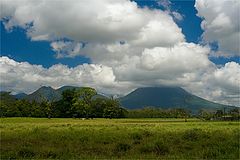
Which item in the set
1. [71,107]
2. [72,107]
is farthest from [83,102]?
[71,107]

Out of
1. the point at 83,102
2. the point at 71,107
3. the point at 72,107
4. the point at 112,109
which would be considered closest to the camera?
the point at 72,107

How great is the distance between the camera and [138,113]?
179125 millimetres

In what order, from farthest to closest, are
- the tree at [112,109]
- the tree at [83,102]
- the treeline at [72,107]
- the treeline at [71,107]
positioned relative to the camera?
the tree at [112,109], the tree at [83,102], the treeline at [71,107], the treeline at [72,107]

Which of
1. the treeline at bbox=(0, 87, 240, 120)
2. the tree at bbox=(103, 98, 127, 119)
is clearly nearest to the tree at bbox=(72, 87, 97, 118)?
the treeline at bbox=(0, 87, 240, 120)

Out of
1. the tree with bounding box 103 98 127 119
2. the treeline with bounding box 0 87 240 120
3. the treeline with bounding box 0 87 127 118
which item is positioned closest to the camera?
the treeline with bounding box 0 87 240 120

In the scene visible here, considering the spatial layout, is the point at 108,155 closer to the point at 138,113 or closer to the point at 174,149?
the point at 174,149

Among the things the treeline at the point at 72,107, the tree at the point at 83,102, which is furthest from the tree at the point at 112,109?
the tree at the point at 83,102

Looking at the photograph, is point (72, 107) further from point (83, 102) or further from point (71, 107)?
point (83, 102)

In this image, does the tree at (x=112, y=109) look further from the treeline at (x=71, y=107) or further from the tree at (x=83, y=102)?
the tree at (x=83, y=102)

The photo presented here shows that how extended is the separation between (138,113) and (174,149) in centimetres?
16059

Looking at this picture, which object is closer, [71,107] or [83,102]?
[83,102]

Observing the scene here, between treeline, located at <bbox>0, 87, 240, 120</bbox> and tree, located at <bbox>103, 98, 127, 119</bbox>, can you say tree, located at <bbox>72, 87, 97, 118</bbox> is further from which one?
tree, located at <bbox>103, 98, 127, 119</bbox>

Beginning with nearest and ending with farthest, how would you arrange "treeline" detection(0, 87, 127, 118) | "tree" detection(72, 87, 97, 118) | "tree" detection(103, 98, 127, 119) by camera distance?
"treeline" detection(0, 87, 127, 118), "tree" detection(72, 87, 97, 118), "tree" detection(103, 98, 127, 119)

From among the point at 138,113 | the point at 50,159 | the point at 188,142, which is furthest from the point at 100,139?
the point at 138,113
